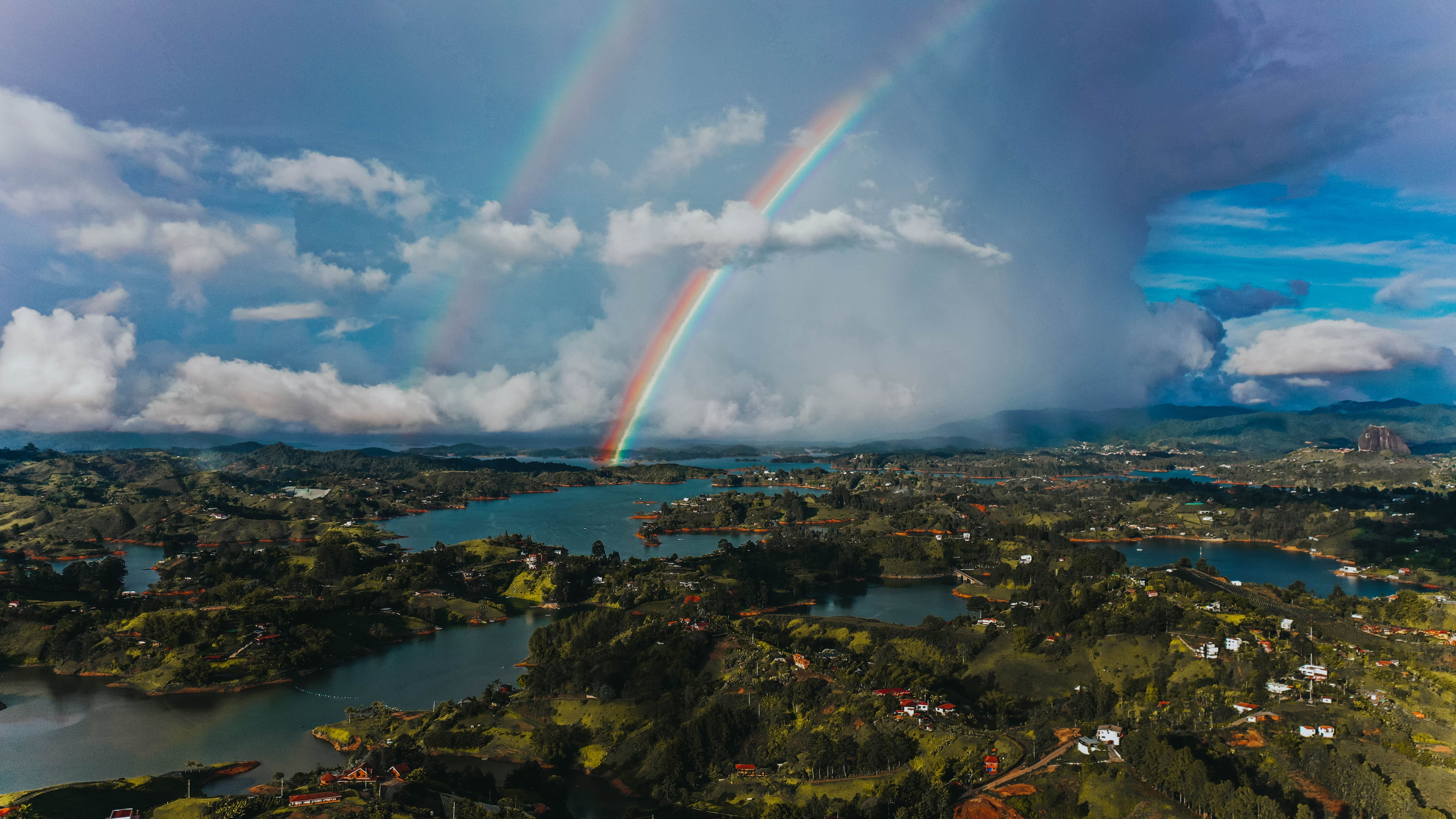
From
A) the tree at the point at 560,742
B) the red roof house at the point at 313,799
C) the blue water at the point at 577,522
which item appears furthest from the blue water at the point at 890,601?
the red roof house at the point at 313,799

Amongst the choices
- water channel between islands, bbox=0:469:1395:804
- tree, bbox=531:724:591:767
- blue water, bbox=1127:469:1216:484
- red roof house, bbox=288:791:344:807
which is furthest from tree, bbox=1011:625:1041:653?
blue water, bbox=1127:469:1216:484

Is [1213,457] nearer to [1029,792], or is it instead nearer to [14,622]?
[1029,792]

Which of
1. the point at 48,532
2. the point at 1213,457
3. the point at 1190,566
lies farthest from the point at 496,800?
the point at 1213,457

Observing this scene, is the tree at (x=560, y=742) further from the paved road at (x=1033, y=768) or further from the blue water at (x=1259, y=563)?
the blue water at (x=1259, y=563)

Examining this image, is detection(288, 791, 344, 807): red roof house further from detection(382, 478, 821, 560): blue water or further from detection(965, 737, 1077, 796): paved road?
detection(382, 478, 821, 560): blue water

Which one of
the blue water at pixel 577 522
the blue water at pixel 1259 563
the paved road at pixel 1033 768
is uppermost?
the blue water at pixel 577 522

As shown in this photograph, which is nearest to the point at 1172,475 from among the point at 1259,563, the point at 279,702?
the point at 1259,563
